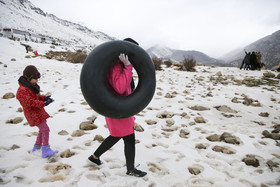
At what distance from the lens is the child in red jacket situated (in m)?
1.77

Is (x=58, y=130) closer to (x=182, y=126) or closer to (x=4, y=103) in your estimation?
(x=4, y=103)

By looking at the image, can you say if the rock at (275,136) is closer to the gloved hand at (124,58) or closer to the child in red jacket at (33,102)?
the gloved hand at (124,58)

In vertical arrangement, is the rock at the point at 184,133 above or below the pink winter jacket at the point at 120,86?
below

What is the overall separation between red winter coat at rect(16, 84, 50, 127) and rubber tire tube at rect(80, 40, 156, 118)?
879 mm

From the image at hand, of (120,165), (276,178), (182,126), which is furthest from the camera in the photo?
(182,126)

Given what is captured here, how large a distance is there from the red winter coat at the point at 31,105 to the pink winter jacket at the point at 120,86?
1.01m

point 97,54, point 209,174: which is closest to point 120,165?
point 209,174

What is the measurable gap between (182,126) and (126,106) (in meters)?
1.81

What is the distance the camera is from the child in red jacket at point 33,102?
1.77m

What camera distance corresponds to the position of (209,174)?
1.70 metres

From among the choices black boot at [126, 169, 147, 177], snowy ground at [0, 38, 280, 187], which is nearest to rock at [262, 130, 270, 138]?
snowy ground at [0, 38, 280, 187]

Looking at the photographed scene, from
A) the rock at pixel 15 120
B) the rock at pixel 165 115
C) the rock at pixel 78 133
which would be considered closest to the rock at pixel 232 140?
the rock at pixel 165 115

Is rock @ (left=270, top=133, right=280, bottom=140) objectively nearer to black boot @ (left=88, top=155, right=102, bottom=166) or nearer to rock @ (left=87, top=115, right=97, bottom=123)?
black boot @ (left=88, top=155, right=102, bottom=166)

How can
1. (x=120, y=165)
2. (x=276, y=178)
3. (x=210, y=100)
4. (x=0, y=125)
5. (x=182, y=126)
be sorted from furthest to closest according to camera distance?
1. (x=210, y=100)
2. (x=182, y=126)
3. (x=0, y=125)
4. (x=120, y=165)
5. (x=276, y=178)
